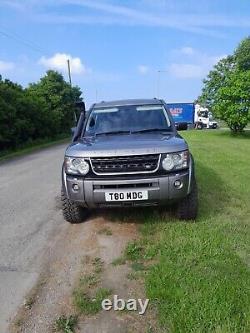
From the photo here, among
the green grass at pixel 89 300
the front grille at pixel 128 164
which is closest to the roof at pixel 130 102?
the front grille at pixel 128 164

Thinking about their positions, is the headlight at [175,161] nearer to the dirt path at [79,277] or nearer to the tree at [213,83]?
the dirt path at [79,277]

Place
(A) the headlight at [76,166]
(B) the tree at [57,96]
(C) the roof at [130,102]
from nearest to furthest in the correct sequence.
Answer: (A) the headlight at [76,166]
(C) the roof at [130,102]
(B) the tree at [57,96]

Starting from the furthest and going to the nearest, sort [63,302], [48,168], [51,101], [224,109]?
[51,101] < [224,109] < [48,168] < [63,302]

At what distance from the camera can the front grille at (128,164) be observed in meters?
4.60

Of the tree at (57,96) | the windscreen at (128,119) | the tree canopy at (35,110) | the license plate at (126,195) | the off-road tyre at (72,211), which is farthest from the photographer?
the tree at (57,96)

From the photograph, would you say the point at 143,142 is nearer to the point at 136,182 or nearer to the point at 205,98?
the point at 136,182

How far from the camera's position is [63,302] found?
3.33 metres

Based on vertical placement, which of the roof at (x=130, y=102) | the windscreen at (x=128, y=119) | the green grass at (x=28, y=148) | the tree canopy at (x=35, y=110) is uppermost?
the roof at (x=130, y=102)

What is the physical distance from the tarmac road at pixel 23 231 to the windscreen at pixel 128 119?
1.67m

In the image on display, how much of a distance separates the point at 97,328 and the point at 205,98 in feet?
111

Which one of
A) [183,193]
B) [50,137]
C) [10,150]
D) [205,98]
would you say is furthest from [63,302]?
[205,98]

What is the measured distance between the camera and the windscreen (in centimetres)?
573

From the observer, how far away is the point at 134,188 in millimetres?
4598

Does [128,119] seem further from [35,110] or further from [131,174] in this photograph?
[35,110]
